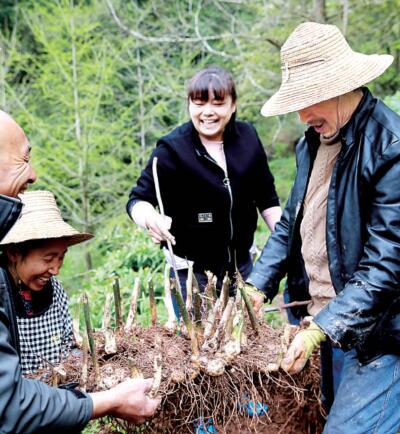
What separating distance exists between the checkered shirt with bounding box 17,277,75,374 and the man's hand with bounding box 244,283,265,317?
862mm

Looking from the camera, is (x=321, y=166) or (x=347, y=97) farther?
(x=321, y=166)

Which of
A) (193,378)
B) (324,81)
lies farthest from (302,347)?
(324,81)

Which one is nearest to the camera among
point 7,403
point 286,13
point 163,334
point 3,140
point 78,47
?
point 7,403

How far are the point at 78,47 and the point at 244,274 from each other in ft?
22.7

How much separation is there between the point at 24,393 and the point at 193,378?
0.70 m

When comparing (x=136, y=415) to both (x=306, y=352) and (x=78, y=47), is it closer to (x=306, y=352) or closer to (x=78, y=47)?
(x=306, y=352)

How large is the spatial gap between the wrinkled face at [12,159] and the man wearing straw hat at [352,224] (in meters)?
1.02

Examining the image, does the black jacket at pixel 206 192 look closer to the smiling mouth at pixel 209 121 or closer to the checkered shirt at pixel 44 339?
the smiling mouth at pixel 209 121

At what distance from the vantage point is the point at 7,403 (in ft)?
4.90

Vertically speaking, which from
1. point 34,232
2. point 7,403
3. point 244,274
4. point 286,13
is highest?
point 286,13

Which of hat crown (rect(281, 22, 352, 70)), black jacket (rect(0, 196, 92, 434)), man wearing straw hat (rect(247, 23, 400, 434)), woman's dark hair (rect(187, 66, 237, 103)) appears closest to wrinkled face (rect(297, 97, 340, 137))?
man wearing straw hat (rect(247, 23, 400, 434))

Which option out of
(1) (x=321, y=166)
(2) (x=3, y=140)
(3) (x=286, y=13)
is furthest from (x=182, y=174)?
(3) (x=286, y=13)

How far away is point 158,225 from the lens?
2861 millimetres

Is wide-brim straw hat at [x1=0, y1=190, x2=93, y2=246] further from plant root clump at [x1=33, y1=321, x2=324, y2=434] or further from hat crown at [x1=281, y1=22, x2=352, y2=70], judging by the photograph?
hat crown at [x1=281, y1=22, x2=352, y2=70]
